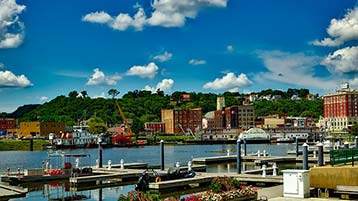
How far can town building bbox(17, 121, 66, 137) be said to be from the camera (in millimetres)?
184250

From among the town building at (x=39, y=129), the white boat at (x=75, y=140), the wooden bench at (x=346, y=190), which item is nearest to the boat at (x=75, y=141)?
the white boat at (x=75, y=140)

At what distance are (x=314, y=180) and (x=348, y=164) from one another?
2.13 meters

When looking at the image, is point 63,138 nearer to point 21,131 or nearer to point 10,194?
point 21,131

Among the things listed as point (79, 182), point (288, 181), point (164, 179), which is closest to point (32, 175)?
point (79, 182)

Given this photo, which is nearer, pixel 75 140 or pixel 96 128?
pixel 75 140

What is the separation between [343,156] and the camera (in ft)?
75.6

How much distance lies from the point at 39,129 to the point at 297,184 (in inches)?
6727

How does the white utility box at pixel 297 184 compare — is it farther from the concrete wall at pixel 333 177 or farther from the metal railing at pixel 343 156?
the metal railing at pixel 343 156

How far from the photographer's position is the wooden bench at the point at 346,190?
20.7 meters

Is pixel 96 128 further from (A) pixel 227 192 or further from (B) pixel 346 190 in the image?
(B) pixel 346 190

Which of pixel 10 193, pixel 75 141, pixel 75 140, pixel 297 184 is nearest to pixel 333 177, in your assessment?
pixel 297 184

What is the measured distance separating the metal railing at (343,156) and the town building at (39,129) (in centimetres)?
17006

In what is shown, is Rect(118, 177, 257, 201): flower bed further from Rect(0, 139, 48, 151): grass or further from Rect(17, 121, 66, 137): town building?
Rect(17, 121, 66, 137): town building

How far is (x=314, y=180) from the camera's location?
2208cm
